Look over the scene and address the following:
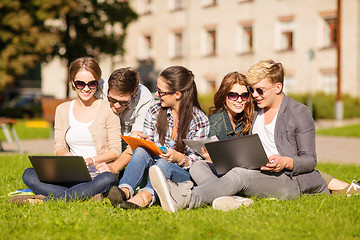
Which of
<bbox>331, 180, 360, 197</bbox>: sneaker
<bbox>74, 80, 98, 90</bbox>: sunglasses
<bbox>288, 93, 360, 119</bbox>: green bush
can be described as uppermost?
<bbox>74, 80, 98, 90</bbox>: sunglasses

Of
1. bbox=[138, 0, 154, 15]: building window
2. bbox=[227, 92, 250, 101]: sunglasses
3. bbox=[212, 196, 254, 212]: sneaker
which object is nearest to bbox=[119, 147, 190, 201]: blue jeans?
bbox=[212, 196, 254, 212]: sneaker

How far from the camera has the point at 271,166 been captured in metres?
4.66

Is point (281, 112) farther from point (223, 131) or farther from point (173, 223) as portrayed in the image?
point (173, 223)

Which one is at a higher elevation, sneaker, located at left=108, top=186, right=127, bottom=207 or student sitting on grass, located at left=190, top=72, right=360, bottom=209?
student sitting on grass, located at left=190, top=72, right=360, bottom=209

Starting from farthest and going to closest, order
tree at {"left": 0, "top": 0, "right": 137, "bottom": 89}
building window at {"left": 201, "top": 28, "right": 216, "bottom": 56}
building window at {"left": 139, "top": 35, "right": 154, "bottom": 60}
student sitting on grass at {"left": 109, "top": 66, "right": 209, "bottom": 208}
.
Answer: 1. building window at {"left": 139, "top": 35, "right": 154, "bottom": 60}
2. building window at {"left": 201, "top": 28, "right": 216, "bottom": 56}
3. tree at {"left": 0, "top": 0, "right": 137, "bottom": 89}
4. student sitting on grass at {"left": 109, "top": 66, "right": 209, "bottom": 208}

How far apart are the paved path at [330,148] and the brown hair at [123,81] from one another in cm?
547

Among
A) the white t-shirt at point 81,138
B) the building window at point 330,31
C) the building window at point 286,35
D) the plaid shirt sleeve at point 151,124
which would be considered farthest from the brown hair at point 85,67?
the building window at point 286,35

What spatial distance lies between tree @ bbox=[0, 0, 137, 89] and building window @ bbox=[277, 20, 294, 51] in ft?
29.9

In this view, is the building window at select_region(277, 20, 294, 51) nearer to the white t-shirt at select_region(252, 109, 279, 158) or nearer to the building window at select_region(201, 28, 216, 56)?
the building window at select_region(201, 28, 216, 56)

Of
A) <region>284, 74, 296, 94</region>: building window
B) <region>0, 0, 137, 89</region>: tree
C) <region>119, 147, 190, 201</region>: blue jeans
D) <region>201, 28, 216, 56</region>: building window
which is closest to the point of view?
<region>119, 147, 190, 201</region>: blue jeans

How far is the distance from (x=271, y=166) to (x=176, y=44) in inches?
1240

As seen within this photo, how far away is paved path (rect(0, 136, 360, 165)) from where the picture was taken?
413 inches

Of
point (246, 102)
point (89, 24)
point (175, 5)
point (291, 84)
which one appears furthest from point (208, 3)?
point (246, 102)

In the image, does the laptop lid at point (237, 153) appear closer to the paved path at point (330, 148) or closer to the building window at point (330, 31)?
the paved path at point (330, 148)
